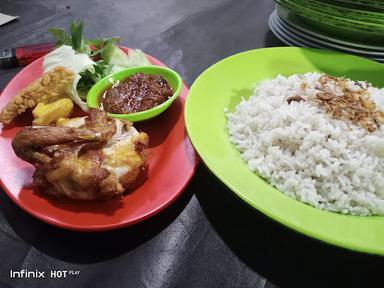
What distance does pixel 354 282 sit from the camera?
1419mm

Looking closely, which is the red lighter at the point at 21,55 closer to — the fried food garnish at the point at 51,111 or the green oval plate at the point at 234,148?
the fried food garnish at the point at 51,111

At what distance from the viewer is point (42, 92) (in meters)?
2.15

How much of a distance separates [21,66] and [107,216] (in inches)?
70.0

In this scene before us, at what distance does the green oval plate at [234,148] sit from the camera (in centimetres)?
130

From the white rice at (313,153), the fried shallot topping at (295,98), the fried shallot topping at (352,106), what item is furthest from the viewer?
the fried shallot topping at (295,98)

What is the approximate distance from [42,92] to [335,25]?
6.82ft

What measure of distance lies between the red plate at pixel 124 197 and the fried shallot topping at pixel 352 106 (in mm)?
815

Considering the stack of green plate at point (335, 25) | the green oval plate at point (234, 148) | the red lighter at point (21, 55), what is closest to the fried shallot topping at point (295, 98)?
the green oval plate at point (234, 148)

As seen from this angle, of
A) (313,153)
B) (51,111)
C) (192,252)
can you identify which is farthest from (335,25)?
(51,111)

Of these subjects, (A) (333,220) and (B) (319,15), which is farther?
(B) (319,15)

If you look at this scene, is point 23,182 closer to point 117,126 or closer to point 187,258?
point 117,126

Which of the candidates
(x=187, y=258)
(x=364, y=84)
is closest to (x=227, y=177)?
(x=187, y=258)

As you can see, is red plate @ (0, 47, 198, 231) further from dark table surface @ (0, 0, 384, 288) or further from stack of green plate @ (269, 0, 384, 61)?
stack of green plate @ (269, 0, 384, 61)

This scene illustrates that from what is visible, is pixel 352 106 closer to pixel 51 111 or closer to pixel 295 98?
pixel 295 98
